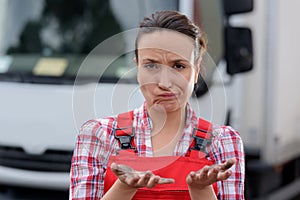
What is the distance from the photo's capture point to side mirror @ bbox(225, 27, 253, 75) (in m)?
4.74

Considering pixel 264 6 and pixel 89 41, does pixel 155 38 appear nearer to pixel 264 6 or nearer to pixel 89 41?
pixel 89 41

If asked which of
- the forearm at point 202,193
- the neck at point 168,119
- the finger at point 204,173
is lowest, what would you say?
the forearm at point 202,193

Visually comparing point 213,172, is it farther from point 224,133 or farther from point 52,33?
point 52,33

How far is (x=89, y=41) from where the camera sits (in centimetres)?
487

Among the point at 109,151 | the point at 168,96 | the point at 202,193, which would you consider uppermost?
the point at 168,96

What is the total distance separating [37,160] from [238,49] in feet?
5.27

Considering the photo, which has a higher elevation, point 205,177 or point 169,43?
point 169,43

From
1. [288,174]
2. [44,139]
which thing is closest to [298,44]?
[288,174]

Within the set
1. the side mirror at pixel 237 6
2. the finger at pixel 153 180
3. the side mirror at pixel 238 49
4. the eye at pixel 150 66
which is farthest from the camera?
the side mirror at pixel 238 49

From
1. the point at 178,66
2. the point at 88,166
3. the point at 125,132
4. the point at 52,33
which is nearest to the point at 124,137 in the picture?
the point at 125,132

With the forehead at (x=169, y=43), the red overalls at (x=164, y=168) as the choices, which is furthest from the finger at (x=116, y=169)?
the forehead at (x=169, y=43)

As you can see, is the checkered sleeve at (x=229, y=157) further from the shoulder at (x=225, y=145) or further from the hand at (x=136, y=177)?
the hand at (x=136, y=177)

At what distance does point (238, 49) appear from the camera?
4.75 meters

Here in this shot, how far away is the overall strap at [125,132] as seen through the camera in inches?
70.7
